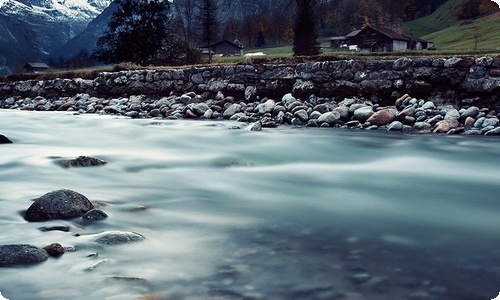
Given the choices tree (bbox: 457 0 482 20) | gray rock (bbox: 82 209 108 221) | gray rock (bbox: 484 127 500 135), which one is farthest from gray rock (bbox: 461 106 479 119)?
tree (bbox: 457 0 482 20)

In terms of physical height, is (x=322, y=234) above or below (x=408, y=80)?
below

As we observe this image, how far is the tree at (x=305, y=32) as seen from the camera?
40875 mm

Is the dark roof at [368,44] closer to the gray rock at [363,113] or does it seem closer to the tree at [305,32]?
the tree at [305,32]

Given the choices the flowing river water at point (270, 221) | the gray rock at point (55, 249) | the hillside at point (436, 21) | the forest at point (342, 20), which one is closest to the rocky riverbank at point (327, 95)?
the flowing river water at point (270, 221)

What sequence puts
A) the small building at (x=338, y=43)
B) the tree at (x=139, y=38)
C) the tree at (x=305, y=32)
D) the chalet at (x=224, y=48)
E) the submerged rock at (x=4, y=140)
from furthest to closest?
the chalet at (x=224, y=48)
the small building at (x=338, y=43)
the tree at (x=305, y=32)
the tree at (x=139, y=38)
the submerged rock at (x=4, y=140)

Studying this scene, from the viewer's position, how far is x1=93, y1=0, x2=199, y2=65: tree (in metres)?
27.3

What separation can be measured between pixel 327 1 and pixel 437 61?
12160cm

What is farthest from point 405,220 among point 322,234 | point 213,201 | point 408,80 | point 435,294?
point 408,80

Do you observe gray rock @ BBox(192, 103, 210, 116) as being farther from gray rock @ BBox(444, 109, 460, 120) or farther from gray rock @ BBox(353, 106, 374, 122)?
gray rock @ BBox(444, 109, 460, 120)

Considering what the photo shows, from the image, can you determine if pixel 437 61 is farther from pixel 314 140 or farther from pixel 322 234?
pixel 322 234

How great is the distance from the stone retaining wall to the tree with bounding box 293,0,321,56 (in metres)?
26.8

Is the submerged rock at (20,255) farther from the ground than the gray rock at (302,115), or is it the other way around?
the gray rock at (302,115)

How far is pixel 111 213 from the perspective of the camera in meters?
3.68

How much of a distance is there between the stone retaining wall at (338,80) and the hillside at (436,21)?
83.0 meters
